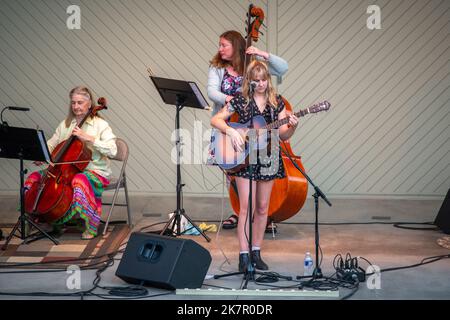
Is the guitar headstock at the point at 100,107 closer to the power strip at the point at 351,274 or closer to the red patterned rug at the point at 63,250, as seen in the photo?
the red patterned rug at the point at 63,250

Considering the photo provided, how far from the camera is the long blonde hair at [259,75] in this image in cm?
543

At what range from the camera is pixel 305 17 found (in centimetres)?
837

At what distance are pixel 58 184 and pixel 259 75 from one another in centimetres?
205

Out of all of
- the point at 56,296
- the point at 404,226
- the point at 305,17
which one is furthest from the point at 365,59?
the point at 56,296

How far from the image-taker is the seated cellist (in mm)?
6555

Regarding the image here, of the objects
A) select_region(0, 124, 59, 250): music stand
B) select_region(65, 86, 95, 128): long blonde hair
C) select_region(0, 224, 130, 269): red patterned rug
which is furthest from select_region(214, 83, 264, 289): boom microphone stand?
select_region(65, 86, 95, 128): long blonde hair

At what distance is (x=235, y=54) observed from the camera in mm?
6258

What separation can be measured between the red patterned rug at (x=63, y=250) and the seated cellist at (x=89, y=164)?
129 mm

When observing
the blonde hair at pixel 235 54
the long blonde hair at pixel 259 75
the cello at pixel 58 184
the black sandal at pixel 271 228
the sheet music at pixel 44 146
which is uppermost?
the blonde hair at pixel 235 54

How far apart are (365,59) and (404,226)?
2.06m

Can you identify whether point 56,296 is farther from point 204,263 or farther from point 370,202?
point 370,202

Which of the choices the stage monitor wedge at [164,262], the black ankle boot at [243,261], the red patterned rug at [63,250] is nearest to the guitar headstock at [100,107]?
the red patterned rug at [63,250]

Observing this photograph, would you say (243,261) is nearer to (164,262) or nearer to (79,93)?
(164,262)

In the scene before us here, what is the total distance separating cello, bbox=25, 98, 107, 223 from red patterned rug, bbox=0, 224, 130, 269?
258 mm
